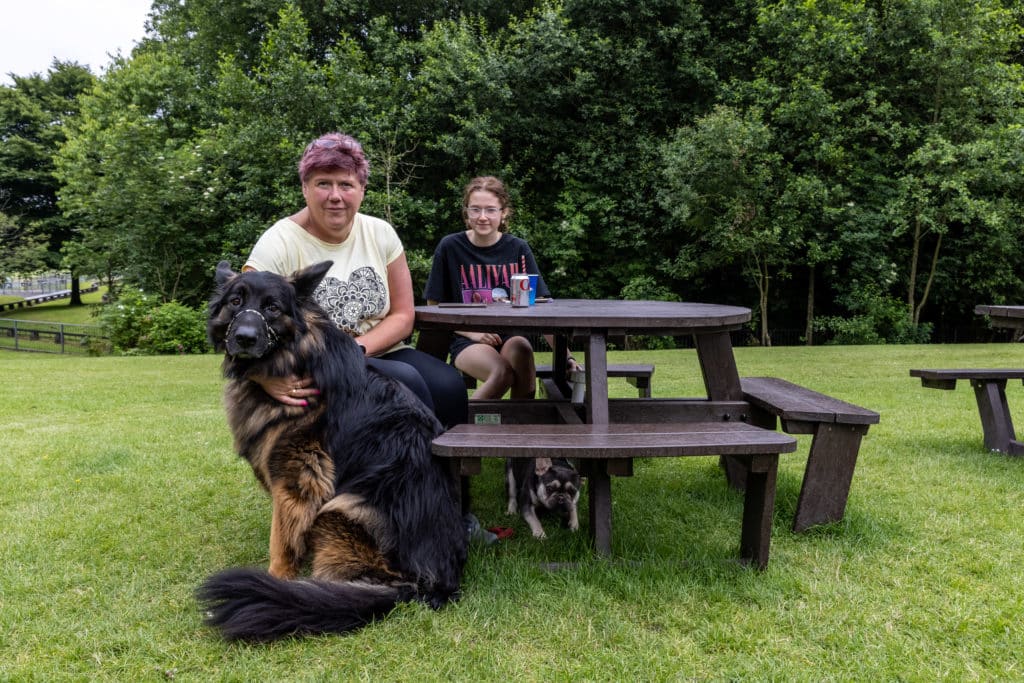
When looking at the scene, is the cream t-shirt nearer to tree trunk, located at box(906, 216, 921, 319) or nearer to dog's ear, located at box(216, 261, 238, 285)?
dog's ear, located at box(216, 261, 238, 285)

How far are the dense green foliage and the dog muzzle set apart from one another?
1088cm

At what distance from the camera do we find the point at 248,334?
84.7 inches

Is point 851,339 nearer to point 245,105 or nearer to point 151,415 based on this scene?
point 151,415

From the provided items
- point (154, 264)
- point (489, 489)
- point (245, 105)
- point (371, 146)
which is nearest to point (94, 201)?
point (154, 264)

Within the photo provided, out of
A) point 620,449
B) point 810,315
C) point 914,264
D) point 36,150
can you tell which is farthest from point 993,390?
point 36,150

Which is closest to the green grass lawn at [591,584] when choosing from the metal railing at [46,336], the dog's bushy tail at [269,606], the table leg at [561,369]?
the dog's bushy tail at [269,606]

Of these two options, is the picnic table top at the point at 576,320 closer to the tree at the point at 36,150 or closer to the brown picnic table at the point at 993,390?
the brown picnic table at the point at 993,390

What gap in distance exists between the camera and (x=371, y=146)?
1355 centimetres

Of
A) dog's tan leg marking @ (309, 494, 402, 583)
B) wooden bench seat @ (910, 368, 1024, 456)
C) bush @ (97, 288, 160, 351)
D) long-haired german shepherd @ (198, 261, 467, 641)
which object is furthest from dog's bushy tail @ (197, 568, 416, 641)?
bush @ (97, 288, 160, 351)

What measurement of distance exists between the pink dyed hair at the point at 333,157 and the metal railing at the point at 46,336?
44.7 ft

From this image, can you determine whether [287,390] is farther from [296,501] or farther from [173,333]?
[173,333]

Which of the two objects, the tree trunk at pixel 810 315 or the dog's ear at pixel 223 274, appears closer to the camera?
the dog's ear at pixel 223 274

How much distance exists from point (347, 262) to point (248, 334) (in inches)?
30.8

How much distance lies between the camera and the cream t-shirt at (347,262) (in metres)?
2.69
